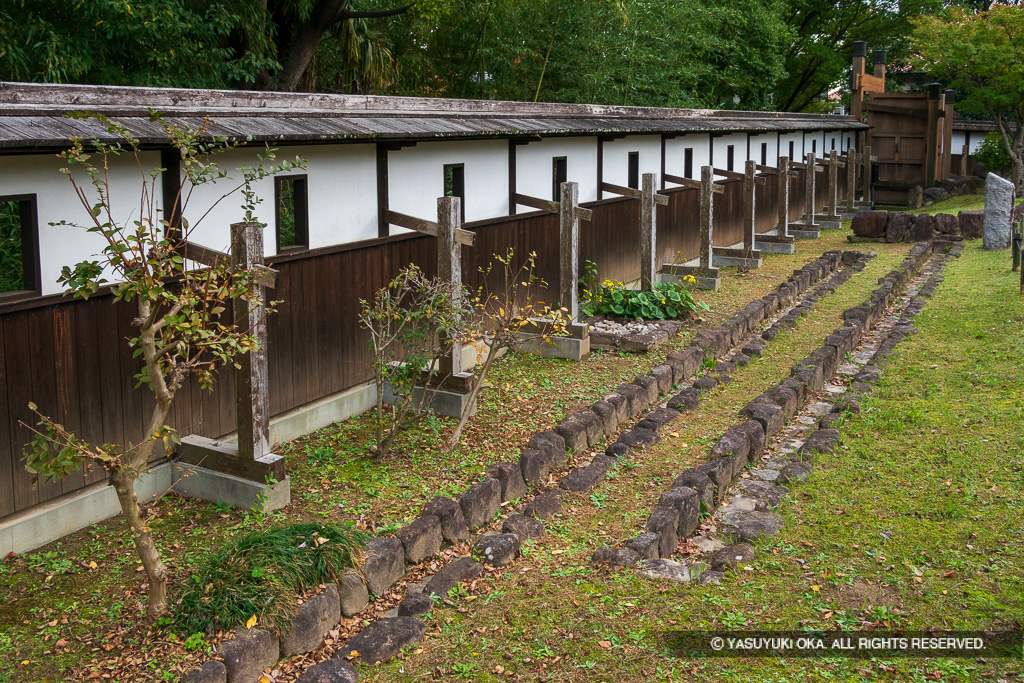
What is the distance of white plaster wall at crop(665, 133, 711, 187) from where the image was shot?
19219 millimetres

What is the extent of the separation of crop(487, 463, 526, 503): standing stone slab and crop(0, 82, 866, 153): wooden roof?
11.4 feet

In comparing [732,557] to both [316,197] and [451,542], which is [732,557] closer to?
[451,542]

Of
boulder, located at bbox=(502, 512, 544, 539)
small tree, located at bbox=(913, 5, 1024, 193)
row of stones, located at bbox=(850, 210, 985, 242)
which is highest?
small tree, located at bbox=(913, 5, 1024, 193)

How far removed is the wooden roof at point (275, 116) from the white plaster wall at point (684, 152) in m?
3.86

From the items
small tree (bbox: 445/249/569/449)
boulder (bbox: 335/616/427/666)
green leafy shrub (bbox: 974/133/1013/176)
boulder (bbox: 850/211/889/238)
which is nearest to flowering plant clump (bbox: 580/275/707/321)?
small tree (bbox: 445/249/569/449)

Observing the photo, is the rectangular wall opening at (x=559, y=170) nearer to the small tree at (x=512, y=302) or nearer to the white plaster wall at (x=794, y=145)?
the small tree at (x=512, y=302)

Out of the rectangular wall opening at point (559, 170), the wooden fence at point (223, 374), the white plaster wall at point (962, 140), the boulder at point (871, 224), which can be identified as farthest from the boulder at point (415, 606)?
the white plaster wall at point (962, 140)

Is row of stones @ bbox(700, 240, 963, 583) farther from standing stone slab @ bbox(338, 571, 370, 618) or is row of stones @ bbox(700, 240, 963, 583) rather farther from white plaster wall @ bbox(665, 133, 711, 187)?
white plaster wall @ bbox(665, 133, 711, 187)

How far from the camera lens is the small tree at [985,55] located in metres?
30.0

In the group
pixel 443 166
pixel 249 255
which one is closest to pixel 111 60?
pixel 443 166

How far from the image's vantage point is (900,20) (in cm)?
4153

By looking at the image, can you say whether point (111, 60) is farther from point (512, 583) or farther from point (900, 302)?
point (900, 302)

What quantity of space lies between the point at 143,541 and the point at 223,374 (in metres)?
3.18

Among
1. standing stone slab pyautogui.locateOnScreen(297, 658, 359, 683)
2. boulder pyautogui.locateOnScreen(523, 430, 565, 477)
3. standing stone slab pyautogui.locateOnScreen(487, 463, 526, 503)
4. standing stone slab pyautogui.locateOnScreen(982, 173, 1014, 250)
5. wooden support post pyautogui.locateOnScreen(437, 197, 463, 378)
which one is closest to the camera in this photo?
standing stone slab pyautogui.locateOnScreen(297, 658, 359, 683)
